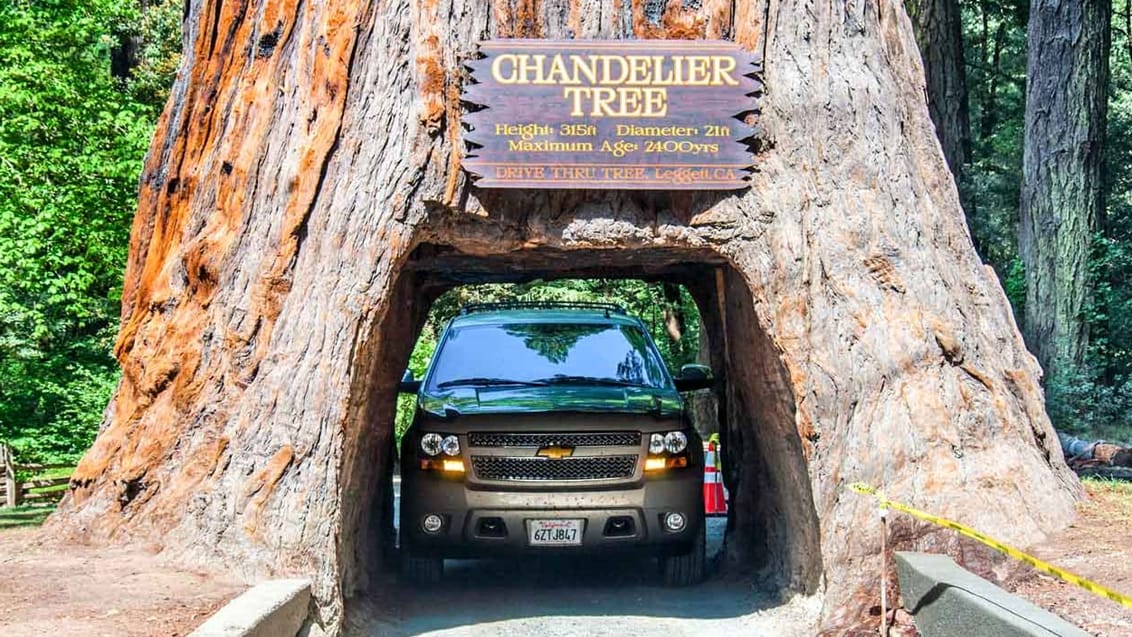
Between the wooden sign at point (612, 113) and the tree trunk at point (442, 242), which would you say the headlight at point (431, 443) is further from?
the wooden sign at point (612, 113)

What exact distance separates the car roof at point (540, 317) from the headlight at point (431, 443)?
1.78 metres

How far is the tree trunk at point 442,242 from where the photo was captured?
692 cm

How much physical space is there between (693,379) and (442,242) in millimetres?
2842

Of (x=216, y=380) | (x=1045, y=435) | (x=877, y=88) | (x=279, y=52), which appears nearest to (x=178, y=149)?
(x=279, y=52)

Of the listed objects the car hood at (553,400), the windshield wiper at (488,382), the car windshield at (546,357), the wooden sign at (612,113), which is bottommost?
the car hood at (553,400)

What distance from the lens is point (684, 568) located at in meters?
9.12

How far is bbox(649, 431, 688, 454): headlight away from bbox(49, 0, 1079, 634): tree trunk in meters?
1.04

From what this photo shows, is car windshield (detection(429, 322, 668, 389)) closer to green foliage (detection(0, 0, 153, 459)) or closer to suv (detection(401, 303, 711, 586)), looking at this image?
suv (detection(401, 303, 711, 586))

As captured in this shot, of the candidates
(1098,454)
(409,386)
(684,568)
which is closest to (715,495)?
(1098,454)

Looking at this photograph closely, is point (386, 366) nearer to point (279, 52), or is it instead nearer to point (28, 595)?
point (279, 52)

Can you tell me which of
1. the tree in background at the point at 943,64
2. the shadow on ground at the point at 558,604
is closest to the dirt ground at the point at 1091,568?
the shadow on ground at the point at 558,604

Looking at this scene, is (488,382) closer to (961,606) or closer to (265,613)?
(265,613)

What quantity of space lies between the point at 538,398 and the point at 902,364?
2.88 meters

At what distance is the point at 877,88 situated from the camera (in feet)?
24.8
